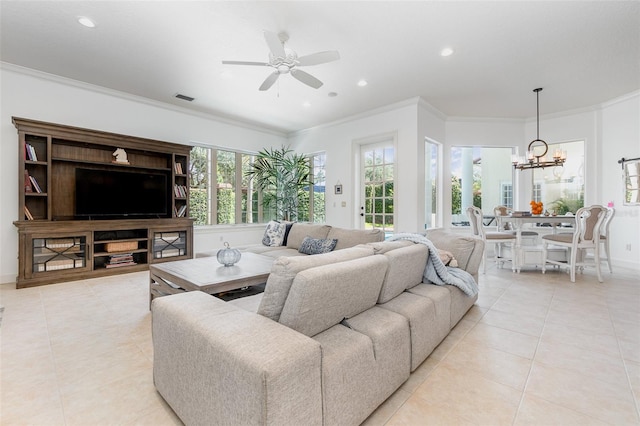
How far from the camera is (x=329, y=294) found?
1.34 meters

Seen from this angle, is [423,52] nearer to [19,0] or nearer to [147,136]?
[19,0]

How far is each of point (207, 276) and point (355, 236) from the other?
1.88 meters

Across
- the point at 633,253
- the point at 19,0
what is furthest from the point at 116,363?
the point at 633,253

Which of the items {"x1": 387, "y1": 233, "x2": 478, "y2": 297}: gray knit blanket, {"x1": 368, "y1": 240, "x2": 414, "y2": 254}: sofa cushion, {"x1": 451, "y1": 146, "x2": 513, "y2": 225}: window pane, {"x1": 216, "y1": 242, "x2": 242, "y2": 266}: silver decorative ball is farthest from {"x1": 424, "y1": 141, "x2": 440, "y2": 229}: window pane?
{"x1": 216, "y1": 242, "x2": 242, "y2": 266}: silver decorative ball

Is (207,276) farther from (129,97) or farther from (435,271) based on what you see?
(129,97)

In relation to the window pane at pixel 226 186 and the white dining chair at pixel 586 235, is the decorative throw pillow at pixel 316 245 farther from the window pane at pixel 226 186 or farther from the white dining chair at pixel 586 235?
the white dining chair at pixel 586 235

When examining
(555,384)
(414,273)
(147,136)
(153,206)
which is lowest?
(555,384)

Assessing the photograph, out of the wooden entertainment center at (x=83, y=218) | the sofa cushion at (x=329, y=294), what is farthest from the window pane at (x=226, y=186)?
the sofa cushion at (x=329, y=294)

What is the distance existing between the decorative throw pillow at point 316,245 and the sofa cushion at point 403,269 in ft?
5.24

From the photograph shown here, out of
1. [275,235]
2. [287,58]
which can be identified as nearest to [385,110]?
[287,58]

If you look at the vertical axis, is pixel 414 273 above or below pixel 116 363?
above

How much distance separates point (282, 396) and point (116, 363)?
163cm

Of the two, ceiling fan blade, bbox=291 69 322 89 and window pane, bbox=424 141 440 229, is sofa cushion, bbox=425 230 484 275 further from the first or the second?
window pane, bbox=424 141 440 229

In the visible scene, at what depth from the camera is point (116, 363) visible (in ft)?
6.26
